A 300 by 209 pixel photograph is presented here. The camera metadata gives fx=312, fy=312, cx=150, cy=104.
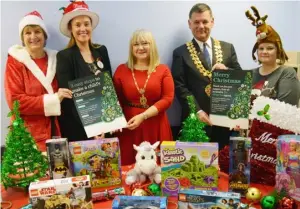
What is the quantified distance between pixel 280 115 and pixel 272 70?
67 centimetres

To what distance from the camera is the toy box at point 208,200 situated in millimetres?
1191

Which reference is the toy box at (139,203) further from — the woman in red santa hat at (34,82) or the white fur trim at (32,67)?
the white fur trim at (32,67)

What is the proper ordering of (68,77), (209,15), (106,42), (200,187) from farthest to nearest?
(106,42) → (209,15) → (68,77) → (200,187)

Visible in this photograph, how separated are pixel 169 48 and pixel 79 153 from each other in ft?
5.00

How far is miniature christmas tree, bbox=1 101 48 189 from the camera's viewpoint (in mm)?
1574

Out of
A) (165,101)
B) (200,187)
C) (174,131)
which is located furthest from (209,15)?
(200,187)

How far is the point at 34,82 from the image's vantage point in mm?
2213

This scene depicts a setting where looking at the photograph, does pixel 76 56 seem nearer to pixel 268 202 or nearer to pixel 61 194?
pixel 61 194

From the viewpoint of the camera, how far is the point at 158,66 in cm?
232

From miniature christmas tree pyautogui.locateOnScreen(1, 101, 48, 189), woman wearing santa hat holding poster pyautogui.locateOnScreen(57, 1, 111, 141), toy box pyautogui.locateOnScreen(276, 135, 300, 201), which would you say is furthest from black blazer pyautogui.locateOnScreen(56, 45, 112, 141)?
toy box pyautogui.locateOnScreen(276, 135, 300, 201)

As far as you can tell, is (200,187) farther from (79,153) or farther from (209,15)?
(209,15)

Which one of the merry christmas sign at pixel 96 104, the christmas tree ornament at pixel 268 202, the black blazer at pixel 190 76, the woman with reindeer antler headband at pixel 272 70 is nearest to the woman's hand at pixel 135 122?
the merry christmas sign at pixel 96 104

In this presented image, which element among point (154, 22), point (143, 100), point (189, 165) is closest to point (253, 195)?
point (189, 165)

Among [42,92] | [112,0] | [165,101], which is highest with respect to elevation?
[112,0]
